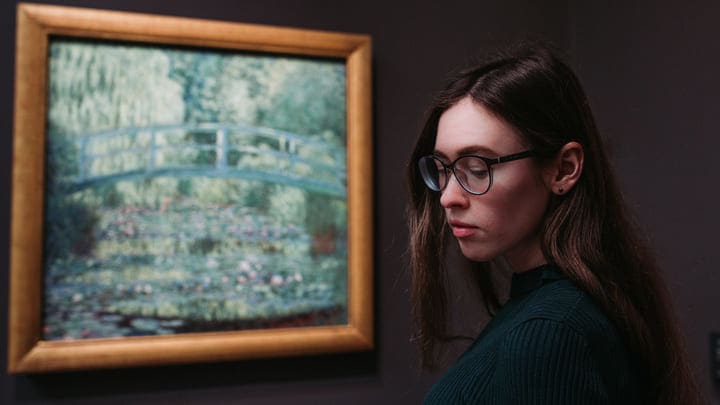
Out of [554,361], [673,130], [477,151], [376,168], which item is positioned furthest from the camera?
[376,168]

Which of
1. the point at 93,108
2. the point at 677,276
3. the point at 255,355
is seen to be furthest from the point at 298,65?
the point at 677,276

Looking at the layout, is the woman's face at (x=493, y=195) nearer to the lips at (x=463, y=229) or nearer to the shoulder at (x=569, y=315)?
the lips at (x=463, y=229)

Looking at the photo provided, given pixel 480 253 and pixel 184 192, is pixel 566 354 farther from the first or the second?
pixel 184 192

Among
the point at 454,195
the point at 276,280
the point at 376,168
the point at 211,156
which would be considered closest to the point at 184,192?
the point at 211,156

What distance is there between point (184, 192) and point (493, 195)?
3.40 feet

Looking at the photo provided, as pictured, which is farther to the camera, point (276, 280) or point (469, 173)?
point (276, 280)

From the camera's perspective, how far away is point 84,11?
1.68 meters

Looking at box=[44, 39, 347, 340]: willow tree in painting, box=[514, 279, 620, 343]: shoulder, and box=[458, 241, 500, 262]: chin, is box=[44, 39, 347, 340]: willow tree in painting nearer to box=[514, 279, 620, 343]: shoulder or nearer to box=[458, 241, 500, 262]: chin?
box=[458, 241, 500, 262]: chin

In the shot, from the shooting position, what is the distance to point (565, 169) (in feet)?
3.09

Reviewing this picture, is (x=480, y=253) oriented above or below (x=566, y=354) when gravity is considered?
above

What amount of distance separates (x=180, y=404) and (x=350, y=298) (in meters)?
0.53

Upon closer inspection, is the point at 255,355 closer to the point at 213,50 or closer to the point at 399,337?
the point at 399,337

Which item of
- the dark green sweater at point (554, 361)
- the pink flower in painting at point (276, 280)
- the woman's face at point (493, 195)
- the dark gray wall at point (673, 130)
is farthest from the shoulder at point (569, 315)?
the pink flower in painting at point (276, 280)

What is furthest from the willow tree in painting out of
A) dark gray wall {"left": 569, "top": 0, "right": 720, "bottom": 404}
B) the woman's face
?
the woman's face
